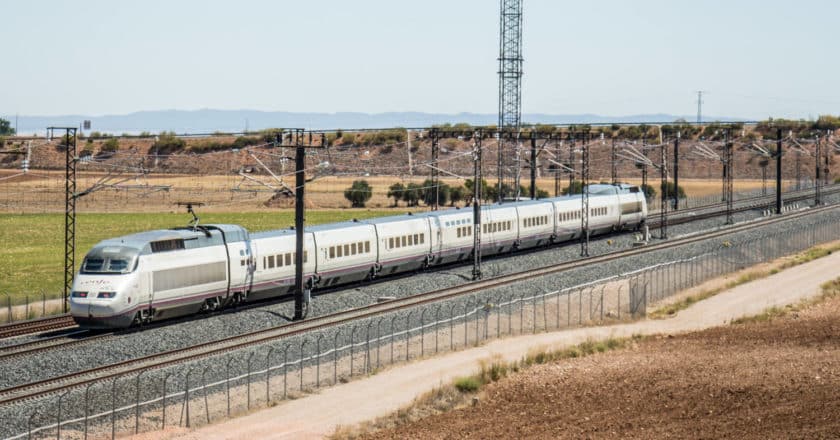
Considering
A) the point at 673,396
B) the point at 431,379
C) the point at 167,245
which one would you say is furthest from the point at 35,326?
the point at 673,396

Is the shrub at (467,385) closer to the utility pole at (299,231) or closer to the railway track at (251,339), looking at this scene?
the railway track at (251,339)

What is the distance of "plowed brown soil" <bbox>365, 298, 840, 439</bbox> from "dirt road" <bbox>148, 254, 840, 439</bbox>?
9.0 inches

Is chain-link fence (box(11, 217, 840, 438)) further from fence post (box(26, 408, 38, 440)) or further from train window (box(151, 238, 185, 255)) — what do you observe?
train window (box(151, 238, 185, 255))

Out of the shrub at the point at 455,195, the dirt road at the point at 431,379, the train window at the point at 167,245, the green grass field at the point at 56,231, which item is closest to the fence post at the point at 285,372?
the dirt road at the point at 431,379

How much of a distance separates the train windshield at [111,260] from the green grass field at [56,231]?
1485cm

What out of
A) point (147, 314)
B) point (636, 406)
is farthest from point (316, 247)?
point (636, 406)

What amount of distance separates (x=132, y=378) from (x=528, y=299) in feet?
79.4

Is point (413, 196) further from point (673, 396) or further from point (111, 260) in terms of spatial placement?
point (673, 396)

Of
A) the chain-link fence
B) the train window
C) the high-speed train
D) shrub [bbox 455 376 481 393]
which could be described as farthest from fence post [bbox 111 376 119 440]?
the train window

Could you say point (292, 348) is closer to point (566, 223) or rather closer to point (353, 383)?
point (353, 383)

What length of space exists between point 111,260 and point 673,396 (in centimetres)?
2308

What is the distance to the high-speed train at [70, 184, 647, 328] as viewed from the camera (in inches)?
1806

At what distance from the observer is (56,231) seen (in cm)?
11562

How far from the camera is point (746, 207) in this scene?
124562 millimetres
